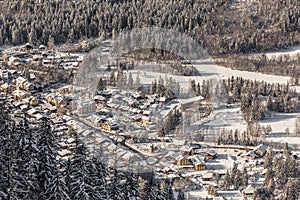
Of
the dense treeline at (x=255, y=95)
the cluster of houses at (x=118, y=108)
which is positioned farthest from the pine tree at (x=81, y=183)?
the dense treeline at (x=255, y=95)

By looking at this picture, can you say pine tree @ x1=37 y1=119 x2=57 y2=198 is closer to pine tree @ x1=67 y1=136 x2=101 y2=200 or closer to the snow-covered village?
the snow-covered village

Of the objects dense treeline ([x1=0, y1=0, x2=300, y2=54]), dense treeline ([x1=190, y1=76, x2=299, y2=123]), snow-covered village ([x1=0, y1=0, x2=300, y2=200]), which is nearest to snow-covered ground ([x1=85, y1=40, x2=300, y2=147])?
snow-covered village ([x1=0, y1=0, x2=300, y2=200])

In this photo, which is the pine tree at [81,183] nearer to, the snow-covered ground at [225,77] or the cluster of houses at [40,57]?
the snow-covered ground at [225,77]

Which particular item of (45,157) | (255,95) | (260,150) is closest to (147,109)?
(255,95)

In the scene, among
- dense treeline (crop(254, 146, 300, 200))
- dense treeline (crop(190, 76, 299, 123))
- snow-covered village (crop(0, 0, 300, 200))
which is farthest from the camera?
dense treeline (crop(190, 76, 299, 123))

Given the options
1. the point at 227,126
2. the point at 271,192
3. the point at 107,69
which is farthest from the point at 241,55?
the point at 271,192
